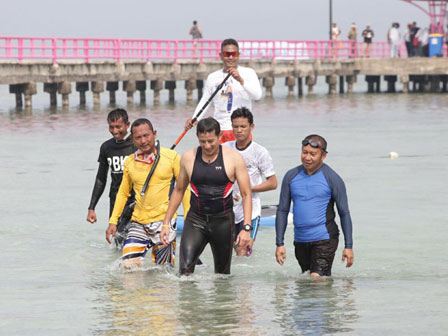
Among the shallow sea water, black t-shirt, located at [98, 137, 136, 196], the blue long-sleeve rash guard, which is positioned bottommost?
the shallow sea water

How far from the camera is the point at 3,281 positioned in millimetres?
9203

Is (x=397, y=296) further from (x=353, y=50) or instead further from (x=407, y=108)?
(x=353, y=50)

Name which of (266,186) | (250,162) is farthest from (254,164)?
(266,186)

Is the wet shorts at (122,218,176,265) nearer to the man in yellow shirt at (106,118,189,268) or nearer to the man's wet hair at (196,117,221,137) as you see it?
the man in yellow shirt at (106,118,189,268)

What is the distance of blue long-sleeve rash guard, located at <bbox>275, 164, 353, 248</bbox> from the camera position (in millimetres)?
7672

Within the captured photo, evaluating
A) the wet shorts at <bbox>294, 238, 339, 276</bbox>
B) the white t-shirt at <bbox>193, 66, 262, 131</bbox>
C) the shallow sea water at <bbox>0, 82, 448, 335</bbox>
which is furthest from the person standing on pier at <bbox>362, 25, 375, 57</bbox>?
the wet shorts at <bbox>294, 238, 339, 276</bbox>

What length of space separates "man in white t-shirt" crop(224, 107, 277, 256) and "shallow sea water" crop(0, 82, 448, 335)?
1.76ft

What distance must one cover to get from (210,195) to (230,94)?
249 cm

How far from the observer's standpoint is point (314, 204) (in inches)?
305

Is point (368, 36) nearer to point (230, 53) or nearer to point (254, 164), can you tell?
point (230, 53)

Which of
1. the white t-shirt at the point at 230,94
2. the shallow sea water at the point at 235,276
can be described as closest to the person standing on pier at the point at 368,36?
the shallow sea water at the point at 235,276

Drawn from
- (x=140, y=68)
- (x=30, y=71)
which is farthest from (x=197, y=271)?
(x=140, y=68)

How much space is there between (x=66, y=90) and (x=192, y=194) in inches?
1234

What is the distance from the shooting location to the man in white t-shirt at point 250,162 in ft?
28.7
